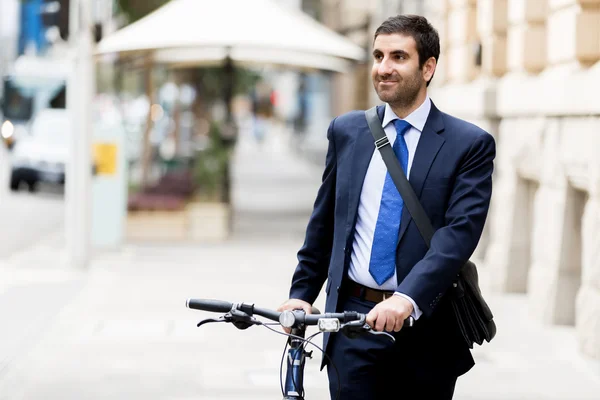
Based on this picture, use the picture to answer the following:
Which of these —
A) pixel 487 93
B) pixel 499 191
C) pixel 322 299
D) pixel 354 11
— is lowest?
pixel 322 299

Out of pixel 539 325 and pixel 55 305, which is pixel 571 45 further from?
pixel 55 305

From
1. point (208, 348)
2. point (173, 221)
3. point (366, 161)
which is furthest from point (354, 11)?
point (366, 161)

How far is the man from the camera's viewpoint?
153 inches

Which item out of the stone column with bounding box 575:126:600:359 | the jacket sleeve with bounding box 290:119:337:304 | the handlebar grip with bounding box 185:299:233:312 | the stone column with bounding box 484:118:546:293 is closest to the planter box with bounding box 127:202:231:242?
the stone column with bounding box 484:118:546:293

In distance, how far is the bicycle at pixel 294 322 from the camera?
11.5 feet

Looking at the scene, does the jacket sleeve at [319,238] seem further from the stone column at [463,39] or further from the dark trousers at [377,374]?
the stone column at [463,39]

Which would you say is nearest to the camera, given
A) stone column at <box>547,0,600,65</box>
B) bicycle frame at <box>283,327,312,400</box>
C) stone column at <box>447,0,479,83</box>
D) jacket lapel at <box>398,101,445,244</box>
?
bicycle frame at <box>283,327,312,400</box>

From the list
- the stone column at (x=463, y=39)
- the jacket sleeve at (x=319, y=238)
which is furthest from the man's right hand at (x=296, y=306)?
the stone column at (x=463, y=39)

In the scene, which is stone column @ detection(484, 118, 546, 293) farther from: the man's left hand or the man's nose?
the man's left hand

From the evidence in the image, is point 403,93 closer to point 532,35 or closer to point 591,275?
point 591,275

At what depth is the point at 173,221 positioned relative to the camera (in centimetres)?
1661

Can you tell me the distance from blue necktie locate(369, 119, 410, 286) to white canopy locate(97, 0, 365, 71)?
12.3 meters

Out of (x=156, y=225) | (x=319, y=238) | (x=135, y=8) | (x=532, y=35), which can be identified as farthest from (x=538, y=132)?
(x=135, y=8)

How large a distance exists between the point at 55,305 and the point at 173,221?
5.90 m
